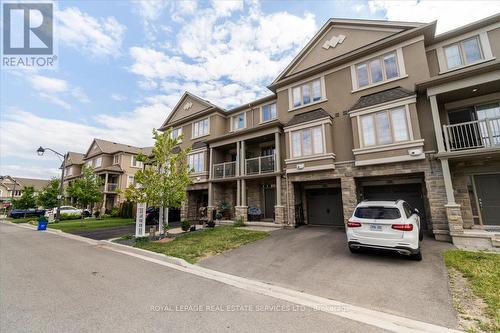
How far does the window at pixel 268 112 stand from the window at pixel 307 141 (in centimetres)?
Result: 379

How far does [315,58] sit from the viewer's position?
46.8ft

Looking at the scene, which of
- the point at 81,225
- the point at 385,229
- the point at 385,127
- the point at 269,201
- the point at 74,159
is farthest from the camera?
the point at 74,159

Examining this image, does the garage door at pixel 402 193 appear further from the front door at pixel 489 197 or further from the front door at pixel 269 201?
the front door at pixel 269 201

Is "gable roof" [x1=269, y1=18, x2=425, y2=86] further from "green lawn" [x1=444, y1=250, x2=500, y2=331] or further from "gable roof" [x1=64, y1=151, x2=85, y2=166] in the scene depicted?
"gable roof" [x1=64, y1=151, x2=85, y2=166]

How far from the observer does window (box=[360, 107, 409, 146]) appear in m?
10.5

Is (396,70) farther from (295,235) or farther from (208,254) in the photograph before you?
(208,254)

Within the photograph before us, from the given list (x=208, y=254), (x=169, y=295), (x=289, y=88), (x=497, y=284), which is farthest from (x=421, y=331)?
(x=289, y=88)

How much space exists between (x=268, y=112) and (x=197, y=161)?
306 inches

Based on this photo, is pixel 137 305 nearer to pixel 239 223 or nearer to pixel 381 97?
pixel 239 223

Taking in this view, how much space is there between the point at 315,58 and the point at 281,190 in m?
8.99

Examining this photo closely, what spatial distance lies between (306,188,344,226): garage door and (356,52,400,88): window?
6674 millimetres

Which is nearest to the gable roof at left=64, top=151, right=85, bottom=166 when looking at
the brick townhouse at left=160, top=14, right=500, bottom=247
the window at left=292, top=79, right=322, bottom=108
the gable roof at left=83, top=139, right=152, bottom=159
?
the gable roof at left=83, top=139, right=152, bottom=159

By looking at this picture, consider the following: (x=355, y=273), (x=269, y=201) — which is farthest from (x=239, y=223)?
(x=355, y=273)

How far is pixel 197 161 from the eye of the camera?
19.8 meters
